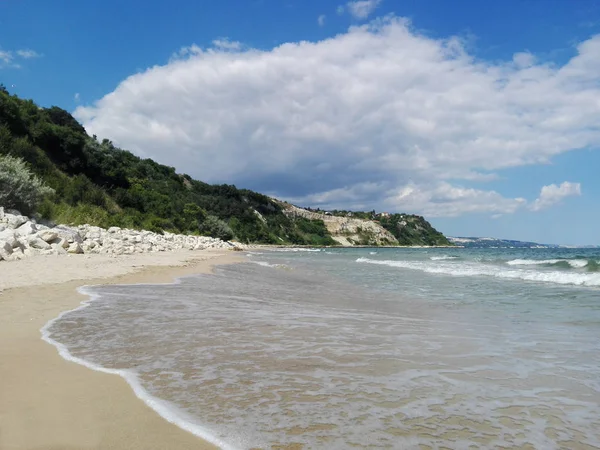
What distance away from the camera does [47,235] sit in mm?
14242

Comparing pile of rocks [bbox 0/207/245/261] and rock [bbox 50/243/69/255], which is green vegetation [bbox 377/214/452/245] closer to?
pile of rocks [bbox 0/207/245/261]

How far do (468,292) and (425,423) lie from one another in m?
9.67

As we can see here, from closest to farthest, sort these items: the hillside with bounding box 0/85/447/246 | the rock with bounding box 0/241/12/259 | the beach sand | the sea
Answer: the beach sand
the sea
the rock with bounding box 0/241/12/259
the hillside with bounding box 0/85/447/246

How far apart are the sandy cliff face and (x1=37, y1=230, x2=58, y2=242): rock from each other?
114 meters

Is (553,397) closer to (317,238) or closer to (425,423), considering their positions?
(425,423)

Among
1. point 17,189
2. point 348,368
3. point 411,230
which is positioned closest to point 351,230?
point 411,230

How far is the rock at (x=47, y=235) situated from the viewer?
14164 mm

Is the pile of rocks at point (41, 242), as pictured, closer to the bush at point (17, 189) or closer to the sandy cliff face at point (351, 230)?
the bush at point (17, 189)

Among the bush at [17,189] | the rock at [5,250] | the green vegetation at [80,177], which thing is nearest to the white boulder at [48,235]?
the rock at [5,250]

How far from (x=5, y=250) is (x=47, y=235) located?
2.57m

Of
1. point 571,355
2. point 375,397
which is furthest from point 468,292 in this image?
point 375,397

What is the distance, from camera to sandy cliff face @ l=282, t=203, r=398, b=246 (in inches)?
5286

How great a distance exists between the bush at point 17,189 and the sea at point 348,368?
1314 cm

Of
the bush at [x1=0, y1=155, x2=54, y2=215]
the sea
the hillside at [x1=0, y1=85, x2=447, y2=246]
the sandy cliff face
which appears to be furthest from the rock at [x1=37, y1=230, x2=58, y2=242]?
the sandy cliff face
